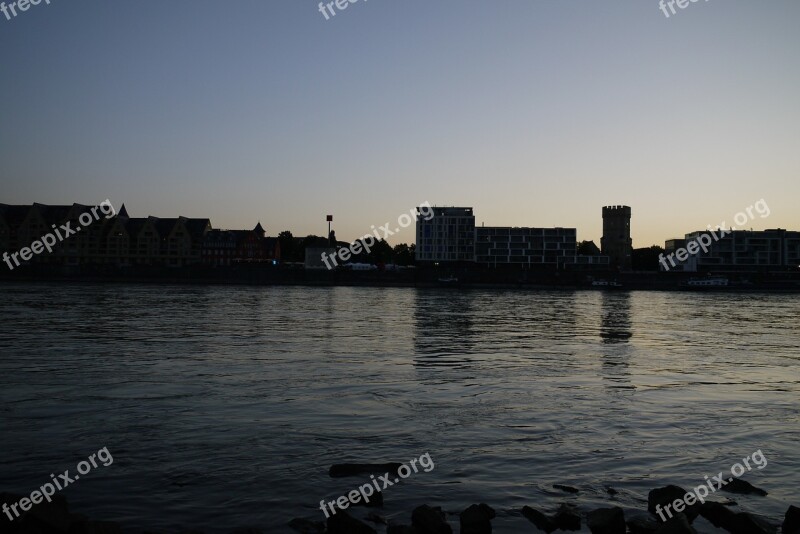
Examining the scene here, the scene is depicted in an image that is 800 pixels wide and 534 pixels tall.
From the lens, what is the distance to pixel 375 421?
1634 centimetres

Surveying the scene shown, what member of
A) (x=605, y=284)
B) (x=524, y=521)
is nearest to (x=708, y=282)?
(x=605, y=284)

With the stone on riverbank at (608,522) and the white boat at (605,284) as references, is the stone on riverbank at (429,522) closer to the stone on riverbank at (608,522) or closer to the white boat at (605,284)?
the stone on riverbank at (608,522)

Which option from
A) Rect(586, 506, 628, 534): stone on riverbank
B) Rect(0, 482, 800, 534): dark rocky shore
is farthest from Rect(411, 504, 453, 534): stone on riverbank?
Rect(586, 506, 628, 534): stone on riverbank

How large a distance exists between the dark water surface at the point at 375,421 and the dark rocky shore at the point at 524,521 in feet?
1.00

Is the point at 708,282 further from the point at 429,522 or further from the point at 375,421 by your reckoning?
the point at 429,522

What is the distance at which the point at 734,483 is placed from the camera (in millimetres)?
11766

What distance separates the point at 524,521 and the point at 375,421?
679cm

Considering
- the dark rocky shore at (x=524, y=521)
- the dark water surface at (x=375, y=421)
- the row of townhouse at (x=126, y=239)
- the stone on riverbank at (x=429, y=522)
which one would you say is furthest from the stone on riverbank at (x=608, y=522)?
the row of townhouse at (x=126, y=239)

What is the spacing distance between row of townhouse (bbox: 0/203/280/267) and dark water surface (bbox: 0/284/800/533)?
150543mm

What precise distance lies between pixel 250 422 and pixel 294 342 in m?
19.1

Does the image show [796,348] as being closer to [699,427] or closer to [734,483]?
[699,427]

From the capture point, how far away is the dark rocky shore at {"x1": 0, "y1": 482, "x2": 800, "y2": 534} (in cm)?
840

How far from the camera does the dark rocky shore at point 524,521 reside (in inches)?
331

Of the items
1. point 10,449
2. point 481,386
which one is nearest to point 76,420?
point 10,449
